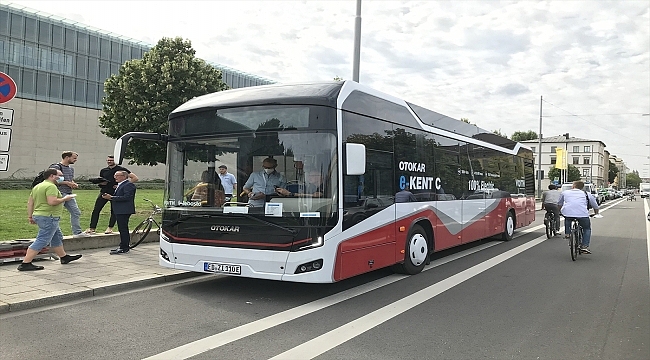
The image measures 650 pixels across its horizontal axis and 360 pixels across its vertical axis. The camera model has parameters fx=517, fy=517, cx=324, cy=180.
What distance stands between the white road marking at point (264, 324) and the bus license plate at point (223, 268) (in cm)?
88

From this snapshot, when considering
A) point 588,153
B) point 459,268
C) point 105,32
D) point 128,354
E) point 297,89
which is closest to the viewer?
point 128,354

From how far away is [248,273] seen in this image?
6.63 metres

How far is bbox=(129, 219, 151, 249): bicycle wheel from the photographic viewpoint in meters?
10.7

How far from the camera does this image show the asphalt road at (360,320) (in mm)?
4883

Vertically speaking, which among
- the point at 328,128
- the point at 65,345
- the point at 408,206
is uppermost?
the point at 328,128

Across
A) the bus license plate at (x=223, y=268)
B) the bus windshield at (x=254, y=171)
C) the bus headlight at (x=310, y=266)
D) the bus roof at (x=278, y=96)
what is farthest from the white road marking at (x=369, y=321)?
the bus roof at (x=278, y=96)

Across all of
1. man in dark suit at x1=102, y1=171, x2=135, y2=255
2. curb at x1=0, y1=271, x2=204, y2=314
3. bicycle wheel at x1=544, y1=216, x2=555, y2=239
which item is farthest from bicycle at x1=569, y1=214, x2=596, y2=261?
man in dark suit at x1=102, y1=171, x2=135, y2=255

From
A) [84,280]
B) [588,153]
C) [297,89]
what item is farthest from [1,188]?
[588,153]

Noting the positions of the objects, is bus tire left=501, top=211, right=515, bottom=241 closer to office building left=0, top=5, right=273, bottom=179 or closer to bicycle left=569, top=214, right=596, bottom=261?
bicycle left=569, top=214, right=596, bottom=261

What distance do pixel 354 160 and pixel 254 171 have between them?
137cm

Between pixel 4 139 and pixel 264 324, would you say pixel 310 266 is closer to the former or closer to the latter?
pixel 264 324

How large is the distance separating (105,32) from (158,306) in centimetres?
5790

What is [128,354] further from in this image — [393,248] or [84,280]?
[393,248]

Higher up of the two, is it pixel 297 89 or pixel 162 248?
pixel 297 89
